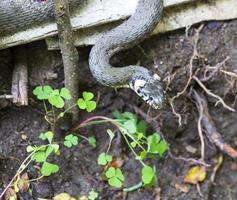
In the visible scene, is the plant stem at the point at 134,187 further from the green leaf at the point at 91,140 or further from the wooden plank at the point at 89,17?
the wooden plank at the point at 89,17

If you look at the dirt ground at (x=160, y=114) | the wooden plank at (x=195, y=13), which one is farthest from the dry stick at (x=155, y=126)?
the wooden plank at (x=195, y=13)

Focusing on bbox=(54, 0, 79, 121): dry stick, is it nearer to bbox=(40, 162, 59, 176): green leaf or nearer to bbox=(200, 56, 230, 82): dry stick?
bbox=(40, 162, 59, 176): green leaf

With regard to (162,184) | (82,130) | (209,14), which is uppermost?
(209,14)

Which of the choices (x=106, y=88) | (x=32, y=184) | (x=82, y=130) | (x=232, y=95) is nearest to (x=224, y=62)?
(x=232, y=95)

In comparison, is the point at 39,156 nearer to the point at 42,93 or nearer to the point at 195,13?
the point at 42,93

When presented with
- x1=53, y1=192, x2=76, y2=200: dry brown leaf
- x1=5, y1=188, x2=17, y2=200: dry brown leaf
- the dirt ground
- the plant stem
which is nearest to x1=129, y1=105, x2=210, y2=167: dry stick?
the dirt ground

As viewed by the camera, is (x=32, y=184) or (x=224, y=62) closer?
(x=32, y=184)

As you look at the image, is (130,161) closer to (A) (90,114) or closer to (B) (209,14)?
(A) (90,114)

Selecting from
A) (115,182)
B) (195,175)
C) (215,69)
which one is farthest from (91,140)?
(215,69)
